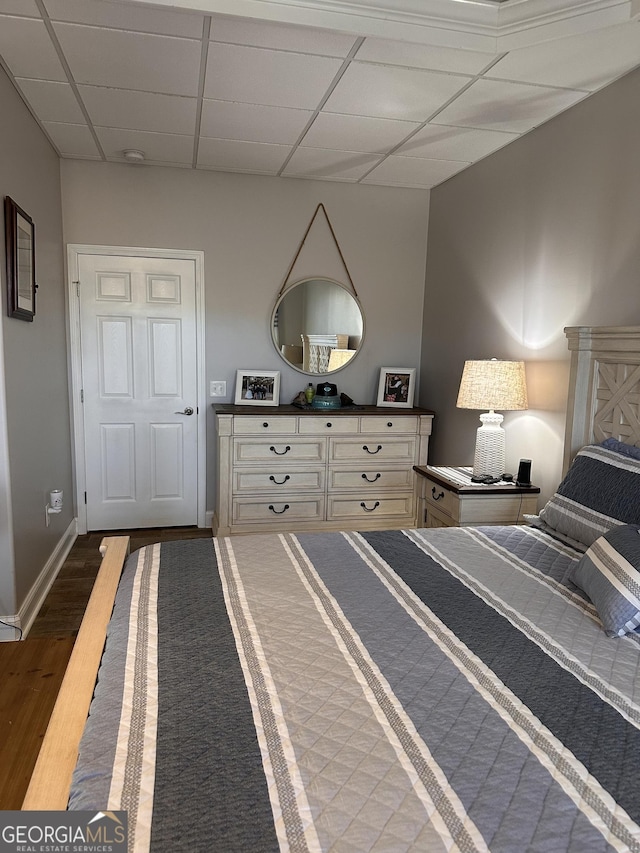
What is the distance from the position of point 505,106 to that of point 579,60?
507 millimetres

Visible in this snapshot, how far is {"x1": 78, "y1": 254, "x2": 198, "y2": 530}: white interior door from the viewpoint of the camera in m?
4.02

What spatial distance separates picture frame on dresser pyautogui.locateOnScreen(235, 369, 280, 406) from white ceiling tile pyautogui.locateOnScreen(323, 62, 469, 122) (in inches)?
71.2

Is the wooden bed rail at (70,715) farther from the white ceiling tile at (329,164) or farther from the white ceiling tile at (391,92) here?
the white ceiling tile at (329,164)

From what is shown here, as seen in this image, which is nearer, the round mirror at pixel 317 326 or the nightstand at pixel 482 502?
the nightstand at pixel 482 502

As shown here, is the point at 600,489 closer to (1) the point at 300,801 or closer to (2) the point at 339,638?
(2) the point at 339,638

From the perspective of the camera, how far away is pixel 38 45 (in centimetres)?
234

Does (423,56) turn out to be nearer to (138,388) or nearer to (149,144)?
(149,144)

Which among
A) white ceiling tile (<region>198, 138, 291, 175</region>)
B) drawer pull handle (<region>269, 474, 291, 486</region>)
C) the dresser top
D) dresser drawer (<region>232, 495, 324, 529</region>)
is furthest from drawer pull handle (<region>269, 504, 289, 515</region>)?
white ceiling tile (<region>198, 138, 291, 175</region>)

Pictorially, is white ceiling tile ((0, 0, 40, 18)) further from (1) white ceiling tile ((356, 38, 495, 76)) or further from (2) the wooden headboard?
(2) the wooden headboard

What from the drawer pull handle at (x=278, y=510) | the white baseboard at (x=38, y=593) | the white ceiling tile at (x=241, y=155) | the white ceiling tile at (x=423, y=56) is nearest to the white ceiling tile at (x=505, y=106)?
the white ceiling tile at (x=423, y=56)

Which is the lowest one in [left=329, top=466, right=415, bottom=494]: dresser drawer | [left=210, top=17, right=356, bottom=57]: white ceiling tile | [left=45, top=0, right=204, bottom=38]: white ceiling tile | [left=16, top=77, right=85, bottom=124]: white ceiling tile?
[left=329, top=466, right=415, bottom=494]: dresser drawer

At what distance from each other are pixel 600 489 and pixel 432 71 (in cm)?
183

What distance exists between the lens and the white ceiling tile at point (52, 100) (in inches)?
107

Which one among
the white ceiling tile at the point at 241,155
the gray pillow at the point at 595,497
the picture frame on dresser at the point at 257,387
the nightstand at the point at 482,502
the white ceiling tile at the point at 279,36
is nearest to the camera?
the gray pillow at the point at 595,497
